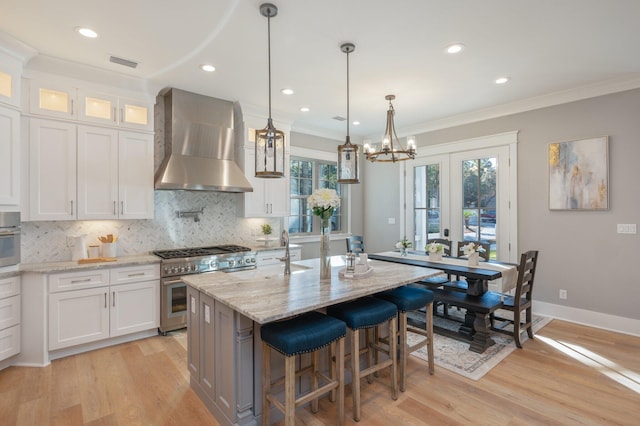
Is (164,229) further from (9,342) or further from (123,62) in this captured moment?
(123,62)

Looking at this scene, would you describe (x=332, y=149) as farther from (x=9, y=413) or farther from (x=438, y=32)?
(x=9, y=413)

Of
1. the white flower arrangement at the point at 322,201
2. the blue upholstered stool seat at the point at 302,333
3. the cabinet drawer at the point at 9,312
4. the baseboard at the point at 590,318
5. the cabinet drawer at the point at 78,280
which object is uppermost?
the white flower arrangement at the point at 322,201

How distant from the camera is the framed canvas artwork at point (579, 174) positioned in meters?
3.93

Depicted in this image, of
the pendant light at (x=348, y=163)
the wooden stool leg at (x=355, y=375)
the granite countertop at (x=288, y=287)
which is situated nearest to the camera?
the granite countertop at (x=288, y=287)

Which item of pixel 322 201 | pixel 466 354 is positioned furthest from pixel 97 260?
pixel 466 354

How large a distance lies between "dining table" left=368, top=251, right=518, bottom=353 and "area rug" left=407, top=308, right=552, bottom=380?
7 centimetres

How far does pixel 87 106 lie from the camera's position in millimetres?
3605

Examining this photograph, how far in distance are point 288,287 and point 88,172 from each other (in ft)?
9.16

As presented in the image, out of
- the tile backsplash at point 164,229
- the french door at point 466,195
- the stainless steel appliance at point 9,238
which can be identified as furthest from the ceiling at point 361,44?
the stainless steel appliance at point 9,238

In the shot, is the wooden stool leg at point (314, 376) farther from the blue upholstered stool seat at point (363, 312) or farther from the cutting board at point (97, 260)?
the cutting board at point (97, 260)

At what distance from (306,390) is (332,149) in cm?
464


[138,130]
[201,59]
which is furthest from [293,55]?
[138,130]

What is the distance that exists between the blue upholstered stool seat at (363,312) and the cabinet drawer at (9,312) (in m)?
2.93

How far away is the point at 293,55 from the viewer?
10.4 feet
